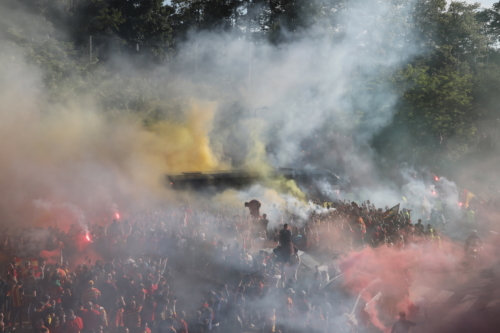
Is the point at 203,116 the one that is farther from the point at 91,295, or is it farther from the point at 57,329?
the point at 57,329

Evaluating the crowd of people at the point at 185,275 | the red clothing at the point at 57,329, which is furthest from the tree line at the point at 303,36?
the red clothing at the point at 57,329

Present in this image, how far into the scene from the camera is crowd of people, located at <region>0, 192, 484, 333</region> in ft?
24.5

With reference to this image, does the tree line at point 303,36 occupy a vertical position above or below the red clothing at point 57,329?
above

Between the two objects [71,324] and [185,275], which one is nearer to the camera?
[71,324]

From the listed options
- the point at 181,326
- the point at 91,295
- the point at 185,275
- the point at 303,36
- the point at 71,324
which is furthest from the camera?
the point at 303,36

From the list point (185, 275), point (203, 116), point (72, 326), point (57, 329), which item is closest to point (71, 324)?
point (72, 326)

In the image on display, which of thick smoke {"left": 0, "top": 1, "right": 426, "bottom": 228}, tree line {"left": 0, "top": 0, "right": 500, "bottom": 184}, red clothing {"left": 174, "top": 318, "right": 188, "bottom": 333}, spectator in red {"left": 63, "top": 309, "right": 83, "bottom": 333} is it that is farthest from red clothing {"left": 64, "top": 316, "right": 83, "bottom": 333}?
tree line {"left": 0, "top": 0, "right": 500, "bottom": 184}

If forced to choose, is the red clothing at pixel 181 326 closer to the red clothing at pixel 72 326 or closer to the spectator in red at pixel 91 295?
the red clothing at pixel 72 326

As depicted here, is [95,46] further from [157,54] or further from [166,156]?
[166,156]

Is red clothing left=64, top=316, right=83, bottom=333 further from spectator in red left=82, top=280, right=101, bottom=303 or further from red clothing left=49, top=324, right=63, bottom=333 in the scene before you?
spectator in red left=82, top=280, right=101, bottom=303

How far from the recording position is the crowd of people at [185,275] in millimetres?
7473

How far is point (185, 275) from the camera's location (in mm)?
10914

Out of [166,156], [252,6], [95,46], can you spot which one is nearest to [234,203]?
[166,156]

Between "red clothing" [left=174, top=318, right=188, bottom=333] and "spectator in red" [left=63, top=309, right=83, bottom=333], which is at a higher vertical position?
"spectator in red" [left=63, top=309, right=83, bottom=333]
